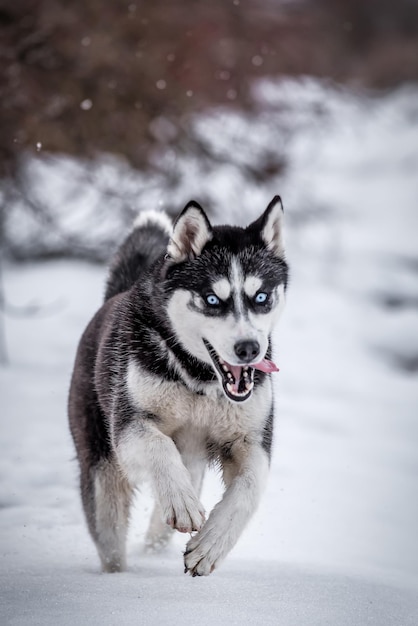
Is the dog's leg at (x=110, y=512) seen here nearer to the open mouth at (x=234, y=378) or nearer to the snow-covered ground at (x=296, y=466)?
the snow-covered ground at (x=296, y=466)

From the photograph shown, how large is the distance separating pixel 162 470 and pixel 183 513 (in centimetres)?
18

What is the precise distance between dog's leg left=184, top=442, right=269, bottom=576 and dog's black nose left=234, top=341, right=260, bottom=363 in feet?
1.58

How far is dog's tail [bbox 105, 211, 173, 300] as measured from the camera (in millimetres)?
3848

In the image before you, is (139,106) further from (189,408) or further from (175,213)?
(189,408)

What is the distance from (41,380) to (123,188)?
205 centimetres

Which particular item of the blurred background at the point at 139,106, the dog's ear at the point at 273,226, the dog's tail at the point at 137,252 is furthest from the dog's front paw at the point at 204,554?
the blurred background at the point at 139,106

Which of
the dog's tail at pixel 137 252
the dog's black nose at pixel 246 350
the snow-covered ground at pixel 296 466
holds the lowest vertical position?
the snow-covered ground at pixel 296 466

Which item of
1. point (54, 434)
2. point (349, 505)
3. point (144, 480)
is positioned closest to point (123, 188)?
point (54, 434)

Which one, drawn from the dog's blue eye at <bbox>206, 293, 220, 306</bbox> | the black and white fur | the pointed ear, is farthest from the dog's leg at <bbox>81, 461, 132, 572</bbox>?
the pointed ear

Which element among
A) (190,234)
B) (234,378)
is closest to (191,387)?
(234,378)

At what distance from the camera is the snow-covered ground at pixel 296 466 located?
2.81 m

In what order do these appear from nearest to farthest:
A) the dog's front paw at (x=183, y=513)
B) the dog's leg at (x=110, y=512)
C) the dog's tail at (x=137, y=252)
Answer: the dog's front paw at (x=183, y=513)
the dog's leg at (x=110, y=512)
the dog's tail at (x=137, y=252)

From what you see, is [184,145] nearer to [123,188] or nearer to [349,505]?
[123,188]

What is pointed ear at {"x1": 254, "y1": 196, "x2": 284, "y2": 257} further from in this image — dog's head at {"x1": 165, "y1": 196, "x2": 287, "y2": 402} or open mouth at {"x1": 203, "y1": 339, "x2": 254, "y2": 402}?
open mouth at {"x1": 203, "y1": 339, "x2": 254, "y2": 402}
